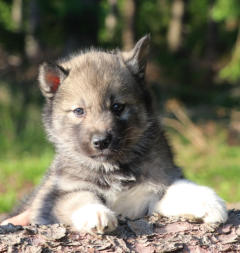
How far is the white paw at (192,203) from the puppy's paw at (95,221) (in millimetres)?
513

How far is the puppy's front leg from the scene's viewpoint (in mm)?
2551

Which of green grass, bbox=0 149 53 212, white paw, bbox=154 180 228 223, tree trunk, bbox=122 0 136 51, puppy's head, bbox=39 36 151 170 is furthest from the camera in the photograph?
tree trunk, bbox=122 0 136 51

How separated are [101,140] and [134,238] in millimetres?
786

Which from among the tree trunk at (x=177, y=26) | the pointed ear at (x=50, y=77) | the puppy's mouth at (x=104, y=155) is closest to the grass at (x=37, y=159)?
the pointed ear at (x=50, y=77)

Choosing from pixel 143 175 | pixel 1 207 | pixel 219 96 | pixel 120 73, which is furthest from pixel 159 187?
pixel 219 96

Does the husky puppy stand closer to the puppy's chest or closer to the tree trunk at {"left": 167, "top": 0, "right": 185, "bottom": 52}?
the puppy's chest

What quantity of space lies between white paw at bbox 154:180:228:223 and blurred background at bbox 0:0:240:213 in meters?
1.03

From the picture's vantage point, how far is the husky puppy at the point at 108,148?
3.05 meters

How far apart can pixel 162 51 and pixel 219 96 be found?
507 centimetres

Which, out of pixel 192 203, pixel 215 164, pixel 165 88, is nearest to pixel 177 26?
pixel 165 88

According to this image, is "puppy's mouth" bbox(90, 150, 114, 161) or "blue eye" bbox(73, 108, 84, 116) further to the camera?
"blue eye" bbox(73, 108, 84, 116)

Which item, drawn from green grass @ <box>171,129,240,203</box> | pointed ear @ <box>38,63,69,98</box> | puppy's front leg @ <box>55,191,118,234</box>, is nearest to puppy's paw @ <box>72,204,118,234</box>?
puppy's front leg @ <box>55,191,118,234</box>

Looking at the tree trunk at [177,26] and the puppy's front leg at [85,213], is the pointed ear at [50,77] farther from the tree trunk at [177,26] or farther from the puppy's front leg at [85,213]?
the tree trunk at [177,26]

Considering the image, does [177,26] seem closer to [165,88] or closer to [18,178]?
[165,88]
